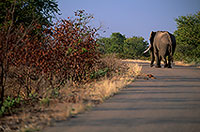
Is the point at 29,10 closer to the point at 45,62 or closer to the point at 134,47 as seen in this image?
the point at 45,62

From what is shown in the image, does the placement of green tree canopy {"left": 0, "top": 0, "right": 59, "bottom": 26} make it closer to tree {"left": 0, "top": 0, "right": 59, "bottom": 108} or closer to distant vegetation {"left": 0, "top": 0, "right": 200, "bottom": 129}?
tree {"left": 0, "top": 0, "right": 59, "bottom": 108}

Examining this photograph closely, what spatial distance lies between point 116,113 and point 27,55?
3.96 metres

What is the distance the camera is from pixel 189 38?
92.5 ft

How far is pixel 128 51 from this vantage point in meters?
62.2

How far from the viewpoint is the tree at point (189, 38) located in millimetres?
27573

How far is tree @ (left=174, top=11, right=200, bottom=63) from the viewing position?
2757 centimetres

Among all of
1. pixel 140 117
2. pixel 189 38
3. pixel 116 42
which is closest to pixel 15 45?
pixel 140 117

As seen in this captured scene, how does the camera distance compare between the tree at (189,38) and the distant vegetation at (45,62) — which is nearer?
the distant vegetation at (45,62)

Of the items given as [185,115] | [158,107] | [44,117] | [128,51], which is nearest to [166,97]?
[158,107]

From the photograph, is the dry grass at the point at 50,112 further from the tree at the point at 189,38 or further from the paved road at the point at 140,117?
the tree at the point at 189,38

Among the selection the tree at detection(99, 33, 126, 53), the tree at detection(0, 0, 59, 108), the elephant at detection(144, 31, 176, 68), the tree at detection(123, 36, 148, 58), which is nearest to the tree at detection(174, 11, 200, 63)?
the elephant at detection(144, 31, 176, 68)

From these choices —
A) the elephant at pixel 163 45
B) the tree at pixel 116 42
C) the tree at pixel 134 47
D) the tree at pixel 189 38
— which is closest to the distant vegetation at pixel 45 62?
the elephant at pixel 163 45

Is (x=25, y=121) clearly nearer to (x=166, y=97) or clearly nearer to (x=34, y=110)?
(x=34, y=110)

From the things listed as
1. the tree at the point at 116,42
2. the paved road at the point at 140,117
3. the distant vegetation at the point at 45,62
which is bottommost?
the paved road at the point at 140,117
